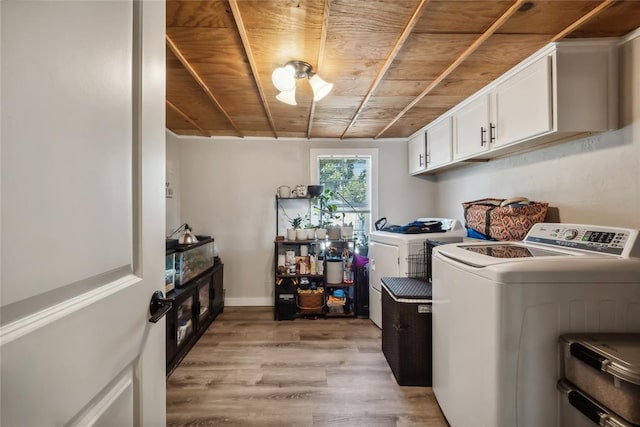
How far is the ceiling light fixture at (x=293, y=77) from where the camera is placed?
1717 mm

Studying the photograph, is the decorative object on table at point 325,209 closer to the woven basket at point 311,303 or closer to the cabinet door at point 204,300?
the woven basket at point 311,303

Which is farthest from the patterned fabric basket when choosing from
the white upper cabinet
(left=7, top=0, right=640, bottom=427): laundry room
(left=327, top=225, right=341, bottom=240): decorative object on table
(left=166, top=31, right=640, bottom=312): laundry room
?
(left=327, top=225, right=341, bottom=240): decorative object on table

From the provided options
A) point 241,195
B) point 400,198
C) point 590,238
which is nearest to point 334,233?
point 400,198

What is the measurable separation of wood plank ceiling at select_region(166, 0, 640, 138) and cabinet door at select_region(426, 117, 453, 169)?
0.90 ft

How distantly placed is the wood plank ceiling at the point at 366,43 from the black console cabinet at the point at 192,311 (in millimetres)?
1586

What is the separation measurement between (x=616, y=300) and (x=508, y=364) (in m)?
0.50

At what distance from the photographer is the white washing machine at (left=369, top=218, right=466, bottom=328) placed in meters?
2.50

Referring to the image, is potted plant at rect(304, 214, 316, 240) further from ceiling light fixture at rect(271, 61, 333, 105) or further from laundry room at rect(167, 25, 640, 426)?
ceiling light fixture at rect(271, 61, 333, 105)

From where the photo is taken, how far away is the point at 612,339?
1025 mm

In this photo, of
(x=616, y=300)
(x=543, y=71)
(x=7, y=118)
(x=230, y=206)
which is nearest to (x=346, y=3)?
(x=543, y=71)

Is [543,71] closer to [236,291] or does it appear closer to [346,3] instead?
[346,3]

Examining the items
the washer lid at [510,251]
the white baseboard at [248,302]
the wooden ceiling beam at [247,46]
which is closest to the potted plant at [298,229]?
the white baseboard at [248,302]

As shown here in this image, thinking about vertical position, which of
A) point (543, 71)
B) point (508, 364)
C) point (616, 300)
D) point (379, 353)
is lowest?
point (379, 353)

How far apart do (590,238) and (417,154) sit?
2146 millimetres
